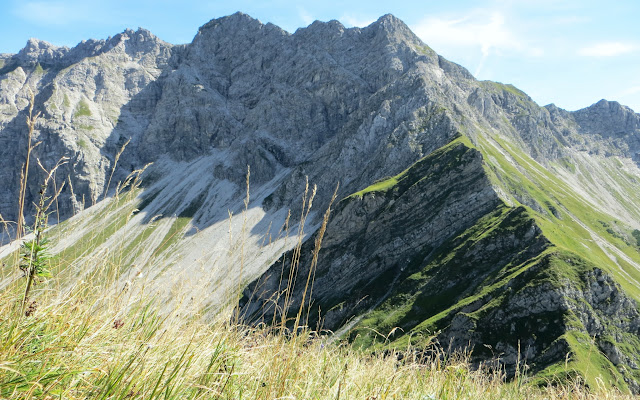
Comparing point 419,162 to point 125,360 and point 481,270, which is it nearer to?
point 481,270

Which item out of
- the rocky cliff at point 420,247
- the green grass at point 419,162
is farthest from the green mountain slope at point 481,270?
the green grass at point 419,162

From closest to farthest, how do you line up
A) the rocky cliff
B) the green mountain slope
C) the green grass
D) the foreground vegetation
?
the foreground vegetation, the rocky cliff, the green mountain slope, the green grass

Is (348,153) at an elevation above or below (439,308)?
above

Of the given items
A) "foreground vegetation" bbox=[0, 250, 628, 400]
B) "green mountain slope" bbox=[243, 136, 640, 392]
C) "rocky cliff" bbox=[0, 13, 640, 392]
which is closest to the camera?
"foreground vegetation" bbox=[0, 250, 628, 400]

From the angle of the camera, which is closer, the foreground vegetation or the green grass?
the foreground vegetation

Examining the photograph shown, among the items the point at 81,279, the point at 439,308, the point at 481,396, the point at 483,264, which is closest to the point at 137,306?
the point at 81,279

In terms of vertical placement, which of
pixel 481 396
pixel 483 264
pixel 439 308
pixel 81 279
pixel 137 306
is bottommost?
pixel 439 308

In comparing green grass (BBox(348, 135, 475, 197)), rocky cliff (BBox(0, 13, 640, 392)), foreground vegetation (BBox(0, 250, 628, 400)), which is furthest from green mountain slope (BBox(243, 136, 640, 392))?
foreground vegetation (BBox(0, 250, 628, 400))

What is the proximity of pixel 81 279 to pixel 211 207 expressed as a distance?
195344 millimetres

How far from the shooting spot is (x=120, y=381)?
9.60 ft

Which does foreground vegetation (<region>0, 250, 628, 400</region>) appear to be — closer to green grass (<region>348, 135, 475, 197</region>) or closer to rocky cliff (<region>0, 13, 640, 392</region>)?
rocky cliff (<region>0, 13, 640, 392</region>)

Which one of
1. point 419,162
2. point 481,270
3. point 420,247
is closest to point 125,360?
point 481,270

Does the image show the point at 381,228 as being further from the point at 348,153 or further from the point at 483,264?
the point at 348,153

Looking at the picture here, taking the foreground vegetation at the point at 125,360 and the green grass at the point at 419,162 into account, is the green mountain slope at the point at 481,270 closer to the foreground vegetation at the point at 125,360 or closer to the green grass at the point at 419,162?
the green grass at the point at 419,162
